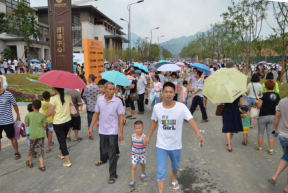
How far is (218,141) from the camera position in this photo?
642 cm

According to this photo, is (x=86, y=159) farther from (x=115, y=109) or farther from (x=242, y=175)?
(x=242, y=175)

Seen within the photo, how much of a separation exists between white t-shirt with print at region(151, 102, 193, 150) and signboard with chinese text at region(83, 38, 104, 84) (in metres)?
10.4

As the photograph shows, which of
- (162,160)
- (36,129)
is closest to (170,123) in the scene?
(162,160)

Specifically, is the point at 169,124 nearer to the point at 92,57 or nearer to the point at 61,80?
the point at 61,80

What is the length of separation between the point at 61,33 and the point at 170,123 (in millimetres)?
11159

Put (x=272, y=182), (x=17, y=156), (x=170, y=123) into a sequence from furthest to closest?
(x=17, y=156), (x=272, y=182), (x=170, y=123)

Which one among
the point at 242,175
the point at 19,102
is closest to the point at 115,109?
the point at 242,175

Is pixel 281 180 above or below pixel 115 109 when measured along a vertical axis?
below

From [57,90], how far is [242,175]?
4.00 meters

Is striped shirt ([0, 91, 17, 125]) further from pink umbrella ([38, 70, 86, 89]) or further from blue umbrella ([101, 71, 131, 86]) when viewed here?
blue umbrella ([101, 71, 131, 86])

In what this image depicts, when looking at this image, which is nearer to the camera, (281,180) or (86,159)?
(281,180)

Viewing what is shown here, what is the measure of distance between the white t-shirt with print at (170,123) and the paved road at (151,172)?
961 millimetres

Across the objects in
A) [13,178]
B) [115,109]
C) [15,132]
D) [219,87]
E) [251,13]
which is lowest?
[13,178]

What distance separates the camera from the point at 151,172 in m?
4.62
